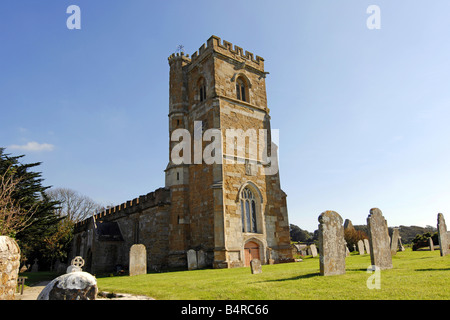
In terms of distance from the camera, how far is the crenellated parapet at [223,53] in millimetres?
22156

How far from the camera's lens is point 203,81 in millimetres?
22938

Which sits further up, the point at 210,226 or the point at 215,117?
the point at 215,117

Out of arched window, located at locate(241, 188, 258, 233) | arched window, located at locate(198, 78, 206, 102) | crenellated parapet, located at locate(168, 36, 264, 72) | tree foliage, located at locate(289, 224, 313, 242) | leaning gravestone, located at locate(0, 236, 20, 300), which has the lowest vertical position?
tree foliage, located at locate(289, 224, 313, 242)

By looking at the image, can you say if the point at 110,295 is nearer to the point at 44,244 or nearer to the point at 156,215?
the point at 156,215

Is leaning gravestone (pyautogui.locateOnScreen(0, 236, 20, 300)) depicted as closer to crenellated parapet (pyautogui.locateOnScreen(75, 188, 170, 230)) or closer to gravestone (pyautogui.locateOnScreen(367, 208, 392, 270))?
gravestone (pyautogui.locateOnScreen(367, 208, 392, 270))

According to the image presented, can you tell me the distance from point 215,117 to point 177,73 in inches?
260

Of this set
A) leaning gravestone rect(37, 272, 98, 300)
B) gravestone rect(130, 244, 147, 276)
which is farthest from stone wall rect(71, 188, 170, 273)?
leaning gravestone rect(37, 272, 98, 300)

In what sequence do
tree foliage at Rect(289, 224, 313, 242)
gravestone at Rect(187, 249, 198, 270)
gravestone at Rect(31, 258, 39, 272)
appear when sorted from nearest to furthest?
gravestone at Rect(187, 249, 198, 270) < gravestone at Rect(31, 258, 39, 272) < tree foliage at Rect(289, 224, 313, 242)

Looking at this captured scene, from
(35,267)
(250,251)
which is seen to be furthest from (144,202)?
(35,267)

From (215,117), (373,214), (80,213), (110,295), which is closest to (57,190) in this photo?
(80,213)

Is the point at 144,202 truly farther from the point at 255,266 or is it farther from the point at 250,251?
the point at 255,266

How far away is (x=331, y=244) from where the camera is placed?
357 inches

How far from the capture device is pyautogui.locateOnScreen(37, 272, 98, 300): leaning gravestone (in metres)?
3.48

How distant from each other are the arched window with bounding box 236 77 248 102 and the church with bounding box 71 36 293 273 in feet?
0.25
